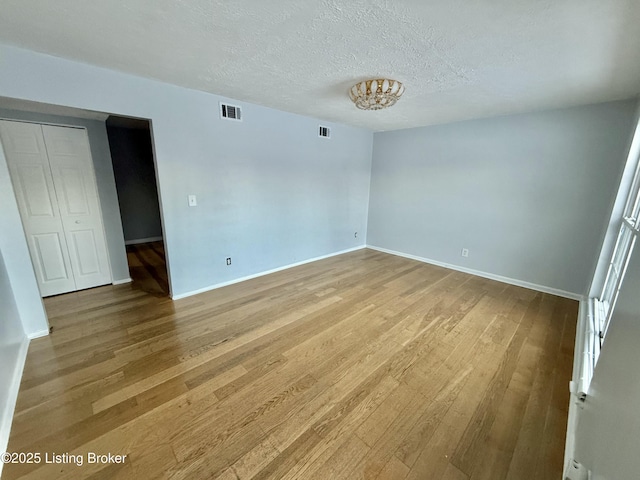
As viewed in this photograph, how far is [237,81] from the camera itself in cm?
241

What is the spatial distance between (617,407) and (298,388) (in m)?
1.53

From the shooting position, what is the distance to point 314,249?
4.46m

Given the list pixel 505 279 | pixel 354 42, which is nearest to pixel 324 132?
pixel 354 42

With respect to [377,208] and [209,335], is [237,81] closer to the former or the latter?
[209,335]

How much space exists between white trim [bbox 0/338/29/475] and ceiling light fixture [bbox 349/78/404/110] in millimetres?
3341

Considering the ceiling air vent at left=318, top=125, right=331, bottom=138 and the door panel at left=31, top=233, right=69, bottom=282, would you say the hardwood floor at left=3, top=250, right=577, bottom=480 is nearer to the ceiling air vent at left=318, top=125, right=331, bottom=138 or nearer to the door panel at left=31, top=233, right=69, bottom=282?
the door panel at left=31, top=233, right=69, bottom=282

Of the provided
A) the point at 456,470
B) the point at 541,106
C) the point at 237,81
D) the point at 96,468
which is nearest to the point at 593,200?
the point at 541,106

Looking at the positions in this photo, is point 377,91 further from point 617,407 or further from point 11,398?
point 11,398

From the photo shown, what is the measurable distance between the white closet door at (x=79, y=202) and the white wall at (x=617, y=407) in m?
4.57

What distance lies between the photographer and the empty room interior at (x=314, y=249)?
1.33 m

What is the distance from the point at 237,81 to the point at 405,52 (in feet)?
5.14

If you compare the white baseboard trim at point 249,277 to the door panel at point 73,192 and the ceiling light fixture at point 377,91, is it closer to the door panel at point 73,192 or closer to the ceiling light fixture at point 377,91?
the door panel at point 73,192

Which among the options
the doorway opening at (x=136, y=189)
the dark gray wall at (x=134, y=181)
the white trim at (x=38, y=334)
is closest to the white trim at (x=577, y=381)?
the white trim at (x=38, y=334)

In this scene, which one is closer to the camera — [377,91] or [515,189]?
[377,91]
